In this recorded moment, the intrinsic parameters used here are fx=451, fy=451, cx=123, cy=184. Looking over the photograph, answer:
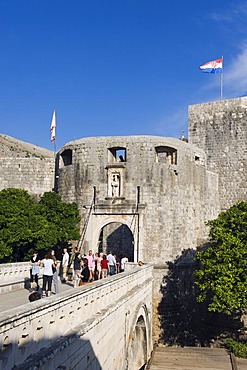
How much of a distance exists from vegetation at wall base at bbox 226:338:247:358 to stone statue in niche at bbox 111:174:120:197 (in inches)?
351

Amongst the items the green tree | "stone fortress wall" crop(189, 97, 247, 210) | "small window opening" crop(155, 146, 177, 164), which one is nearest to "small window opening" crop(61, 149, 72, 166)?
the green tree

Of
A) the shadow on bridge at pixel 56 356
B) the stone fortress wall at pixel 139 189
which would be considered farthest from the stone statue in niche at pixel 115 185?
the shadow on bridge at pixel 56 356

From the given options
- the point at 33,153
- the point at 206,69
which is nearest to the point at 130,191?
the point at 206,69

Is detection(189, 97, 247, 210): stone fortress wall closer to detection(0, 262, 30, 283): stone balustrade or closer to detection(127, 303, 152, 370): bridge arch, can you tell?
detection(127, 303, 152, 370): bridge arch

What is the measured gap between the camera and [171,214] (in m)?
22.8

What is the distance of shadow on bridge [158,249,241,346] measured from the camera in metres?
22.3

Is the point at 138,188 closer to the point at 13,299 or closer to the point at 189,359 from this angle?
the point at 189,359

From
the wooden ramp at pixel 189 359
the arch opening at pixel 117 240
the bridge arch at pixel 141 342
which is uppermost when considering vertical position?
the arch opening at pixel 117 240

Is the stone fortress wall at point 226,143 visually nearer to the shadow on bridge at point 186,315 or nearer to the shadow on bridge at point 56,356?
the shadow on bridge at point 186,315

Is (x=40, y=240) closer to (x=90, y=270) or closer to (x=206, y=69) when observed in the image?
(x=90, y=270)

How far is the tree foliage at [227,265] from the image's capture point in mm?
19234

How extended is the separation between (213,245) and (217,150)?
31.1 ft

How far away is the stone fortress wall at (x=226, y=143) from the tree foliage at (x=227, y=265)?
7028 mm

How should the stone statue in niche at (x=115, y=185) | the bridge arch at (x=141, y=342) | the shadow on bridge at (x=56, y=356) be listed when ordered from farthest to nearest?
the stone statue in niche at (x=115, y=185) < the bridge arch at (x=141, y=342) < the shadow on bridge at (x=56, y=356)
